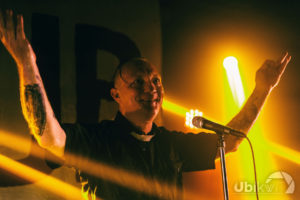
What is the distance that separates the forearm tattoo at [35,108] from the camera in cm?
130

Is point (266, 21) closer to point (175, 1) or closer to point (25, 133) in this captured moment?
point (175, 1)

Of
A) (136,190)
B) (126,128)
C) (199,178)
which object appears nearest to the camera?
(136,190)

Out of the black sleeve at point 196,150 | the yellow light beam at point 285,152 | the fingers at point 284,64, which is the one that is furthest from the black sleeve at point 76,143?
the yellow light beam at point 285,152

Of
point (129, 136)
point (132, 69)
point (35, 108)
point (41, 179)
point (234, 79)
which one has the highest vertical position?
point (234, 79)

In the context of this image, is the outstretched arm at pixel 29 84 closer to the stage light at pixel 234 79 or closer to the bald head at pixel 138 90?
the bald head at pixel 138 90

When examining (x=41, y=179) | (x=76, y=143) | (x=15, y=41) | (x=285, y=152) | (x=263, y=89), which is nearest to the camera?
(x=15, y=41)

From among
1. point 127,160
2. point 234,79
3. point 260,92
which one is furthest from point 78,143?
point 234,79

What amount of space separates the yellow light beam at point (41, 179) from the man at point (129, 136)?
2.29ft

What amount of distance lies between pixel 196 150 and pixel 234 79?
1.28 metres

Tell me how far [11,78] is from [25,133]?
39 centimetres

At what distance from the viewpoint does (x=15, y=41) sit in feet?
4.28

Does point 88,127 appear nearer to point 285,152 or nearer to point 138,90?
point 138,90

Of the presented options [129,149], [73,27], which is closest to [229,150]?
[129,149]

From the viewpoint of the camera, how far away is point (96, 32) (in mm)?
2455
